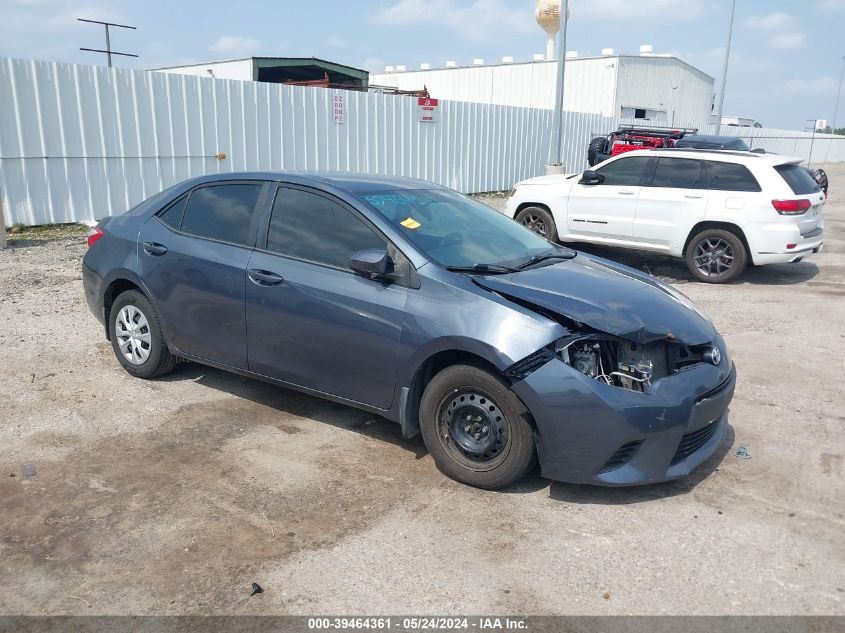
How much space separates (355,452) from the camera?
4492 millimetres

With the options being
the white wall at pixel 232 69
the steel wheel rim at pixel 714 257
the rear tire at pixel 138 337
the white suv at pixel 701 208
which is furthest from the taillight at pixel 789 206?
the white wall at pixel 232 69

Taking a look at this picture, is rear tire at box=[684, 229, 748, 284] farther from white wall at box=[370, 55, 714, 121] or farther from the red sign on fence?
white wall at box=[370, 55, 714, 121]

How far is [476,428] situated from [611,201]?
7.30 meters

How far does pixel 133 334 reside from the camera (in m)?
5.53

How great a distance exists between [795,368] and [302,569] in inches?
189

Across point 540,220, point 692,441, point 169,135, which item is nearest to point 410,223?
point 692,441

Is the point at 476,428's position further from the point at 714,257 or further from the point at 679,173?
the point at 679,173

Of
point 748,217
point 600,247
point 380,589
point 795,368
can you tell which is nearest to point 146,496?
point 380,589

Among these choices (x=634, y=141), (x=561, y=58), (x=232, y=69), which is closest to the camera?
(x=634, y=141)

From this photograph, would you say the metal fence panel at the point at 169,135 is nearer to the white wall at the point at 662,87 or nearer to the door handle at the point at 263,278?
the door handle at the point at 263,278

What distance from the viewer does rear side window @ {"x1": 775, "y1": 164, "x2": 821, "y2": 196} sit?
9.41 m

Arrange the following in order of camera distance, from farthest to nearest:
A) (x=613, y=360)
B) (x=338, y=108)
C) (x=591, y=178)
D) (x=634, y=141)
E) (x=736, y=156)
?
1. (x=634, y=141)
2. (x=338, y=108)
3. (x=591, y=178)
4. (x=736, y=156)
5. (x=613, y=360)

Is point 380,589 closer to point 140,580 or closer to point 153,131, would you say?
point 140,580

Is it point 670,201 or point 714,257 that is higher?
point 670,201
